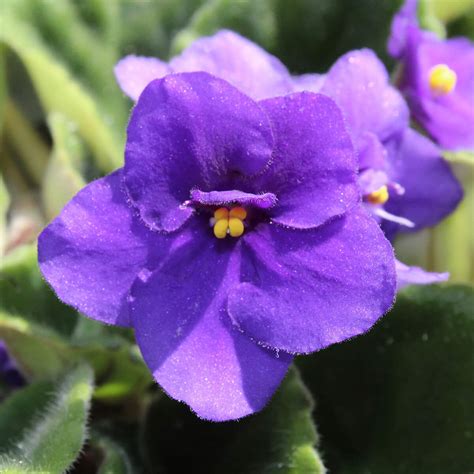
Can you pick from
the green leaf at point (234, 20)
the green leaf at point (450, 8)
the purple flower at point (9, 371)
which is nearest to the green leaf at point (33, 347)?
the purple flower at point (9, 371)

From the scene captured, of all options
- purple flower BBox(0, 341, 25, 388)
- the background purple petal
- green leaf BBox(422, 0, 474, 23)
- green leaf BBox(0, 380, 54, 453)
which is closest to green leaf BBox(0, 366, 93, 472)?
green leaf BBox(0, 380, 54, 453)

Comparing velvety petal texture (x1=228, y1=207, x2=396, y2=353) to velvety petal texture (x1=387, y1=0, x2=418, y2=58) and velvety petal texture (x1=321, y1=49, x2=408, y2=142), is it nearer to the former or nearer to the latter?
velvety petal texture (x1=321, y1=49, x2=408, y2=142)

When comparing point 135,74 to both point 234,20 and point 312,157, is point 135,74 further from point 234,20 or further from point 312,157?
point 234,20

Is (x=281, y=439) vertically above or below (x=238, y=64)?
below

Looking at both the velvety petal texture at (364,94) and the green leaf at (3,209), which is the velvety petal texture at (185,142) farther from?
the green leaf at (3,209)

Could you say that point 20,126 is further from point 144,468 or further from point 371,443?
point 371,443

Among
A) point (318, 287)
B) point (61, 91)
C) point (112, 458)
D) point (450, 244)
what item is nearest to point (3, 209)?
point (61, 91)
